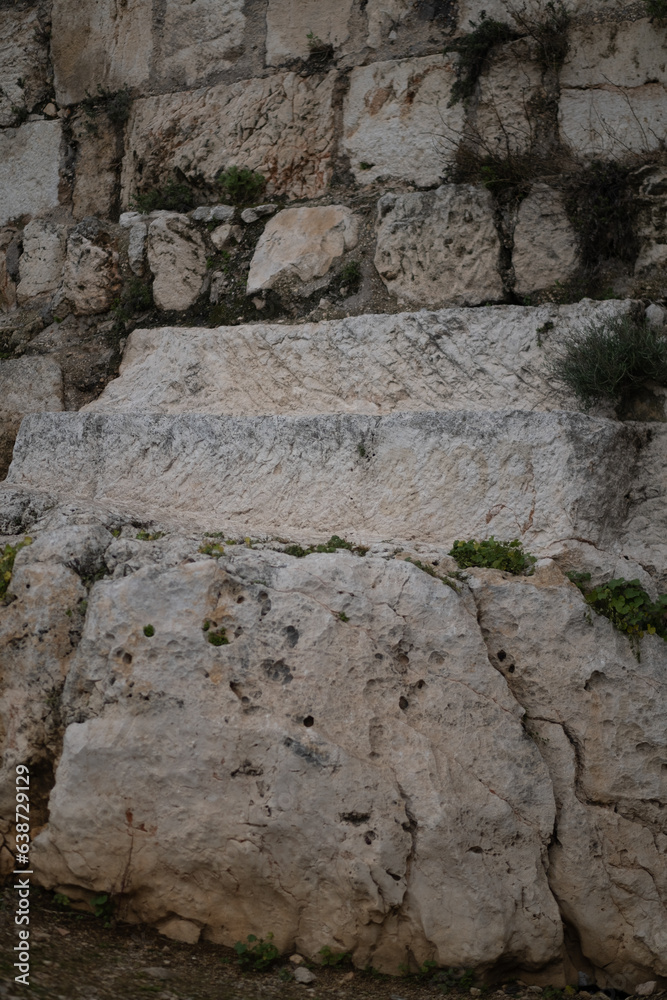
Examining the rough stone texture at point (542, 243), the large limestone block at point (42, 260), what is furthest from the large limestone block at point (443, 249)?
the large limestone block at point (42, 260)

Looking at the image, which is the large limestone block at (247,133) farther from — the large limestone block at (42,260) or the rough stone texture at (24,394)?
the rough stone texture at (24,394)

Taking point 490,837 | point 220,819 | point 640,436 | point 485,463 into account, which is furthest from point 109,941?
point 640,436

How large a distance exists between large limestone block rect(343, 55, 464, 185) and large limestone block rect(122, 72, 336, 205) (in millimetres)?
156

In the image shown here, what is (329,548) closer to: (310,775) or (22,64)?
(310,775)

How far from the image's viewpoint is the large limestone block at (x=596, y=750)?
9.87 ft

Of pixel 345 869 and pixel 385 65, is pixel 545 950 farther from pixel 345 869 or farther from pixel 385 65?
pixel 385 65

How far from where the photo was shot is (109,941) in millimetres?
3006

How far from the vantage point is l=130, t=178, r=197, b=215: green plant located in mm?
4809

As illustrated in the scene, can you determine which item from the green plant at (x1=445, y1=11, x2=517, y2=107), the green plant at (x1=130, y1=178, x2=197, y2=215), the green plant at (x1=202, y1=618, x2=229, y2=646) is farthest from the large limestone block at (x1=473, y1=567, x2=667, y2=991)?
the green plant at (x1=130, y1=178, x2=197, y2=215)

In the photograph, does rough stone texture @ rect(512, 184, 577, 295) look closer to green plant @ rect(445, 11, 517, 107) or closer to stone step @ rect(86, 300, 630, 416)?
stone step @ rect(86, 300, 630, 416)

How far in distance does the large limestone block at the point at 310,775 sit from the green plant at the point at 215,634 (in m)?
0.02

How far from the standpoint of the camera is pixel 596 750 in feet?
10.2

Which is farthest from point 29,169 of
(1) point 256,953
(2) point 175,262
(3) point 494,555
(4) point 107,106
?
(1) point 256,953

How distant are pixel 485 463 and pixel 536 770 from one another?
3.84 feet
